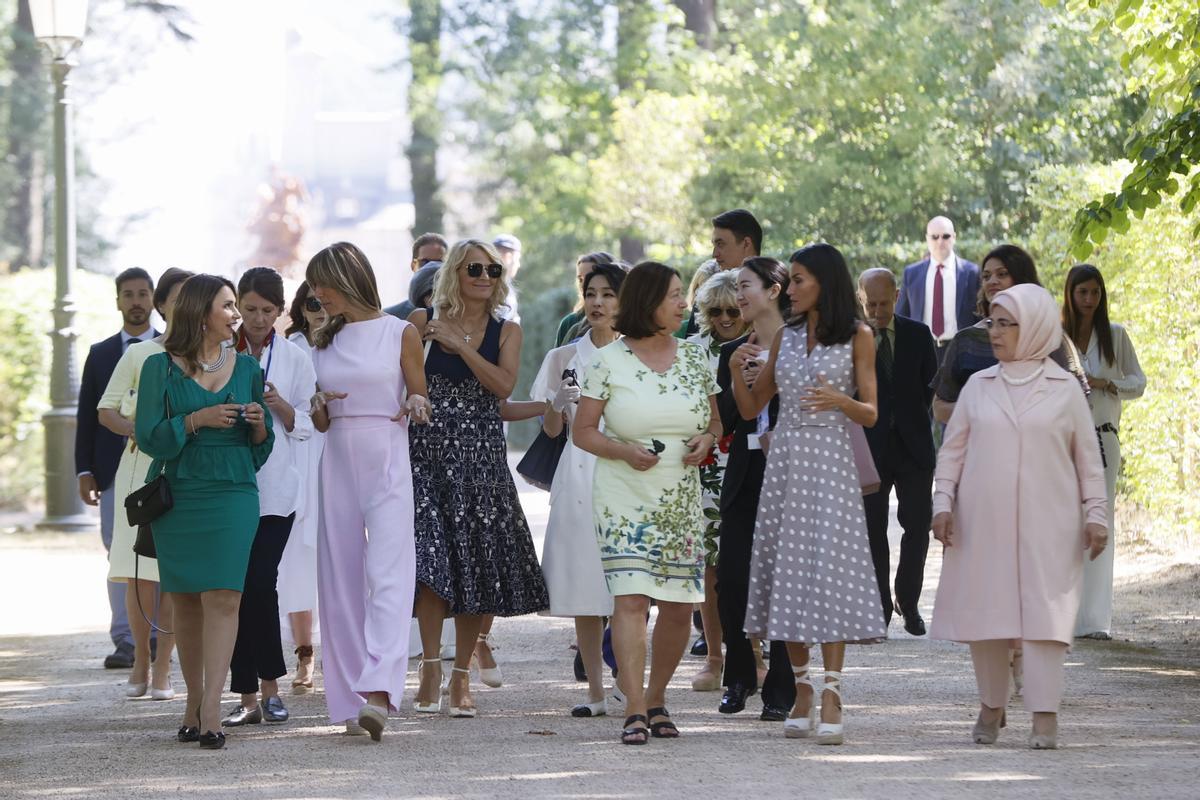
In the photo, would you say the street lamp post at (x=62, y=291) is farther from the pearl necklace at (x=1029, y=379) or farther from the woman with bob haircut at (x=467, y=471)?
the pearl necklace at (x=1029, y=379)

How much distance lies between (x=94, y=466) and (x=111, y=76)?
32435mm

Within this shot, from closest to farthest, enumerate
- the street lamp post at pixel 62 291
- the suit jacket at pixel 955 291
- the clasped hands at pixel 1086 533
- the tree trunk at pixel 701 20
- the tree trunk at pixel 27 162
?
the clasped hands at pixel 1086 533, the suit jacket at pixel 955 291, the street lamp post at pixel 62 291, the tree trunk at pixel 701 20, the tree trunk at pixel 27 162

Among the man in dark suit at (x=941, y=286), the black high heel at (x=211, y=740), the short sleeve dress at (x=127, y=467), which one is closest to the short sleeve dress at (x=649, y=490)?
the black high heel at (x=211, y=740)

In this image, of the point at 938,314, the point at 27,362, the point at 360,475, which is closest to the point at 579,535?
the point at 360,475

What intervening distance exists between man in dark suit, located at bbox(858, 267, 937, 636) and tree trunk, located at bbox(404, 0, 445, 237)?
109 feet

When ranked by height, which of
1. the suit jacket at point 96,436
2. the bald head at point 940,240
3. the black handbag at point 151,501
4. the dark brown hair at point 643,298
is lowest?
the black handbag at point 151,501

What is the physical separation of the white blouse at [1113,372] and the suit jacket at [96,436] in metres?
5.45

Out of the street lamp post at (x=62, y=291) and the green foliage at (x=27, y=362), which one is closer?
the street lamp post at (x=62, y=291)

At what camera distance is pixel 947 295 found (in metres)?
14.8

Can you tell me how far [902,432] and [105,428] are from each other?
4.48 metres

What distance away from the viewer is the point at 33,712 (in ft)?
29.9

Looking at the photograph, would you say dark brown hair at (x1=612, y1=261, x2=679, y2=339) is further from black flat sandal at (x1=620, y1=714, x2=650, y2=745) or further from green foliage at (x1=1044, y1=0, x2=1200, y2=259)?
green foliage at (x1=1044, y1=0, x2=1200, y2=259)

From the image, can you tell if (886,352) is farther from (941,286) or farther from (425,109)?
(425,109)

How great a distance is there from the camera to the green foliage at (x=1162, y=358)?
14656 millimetres
